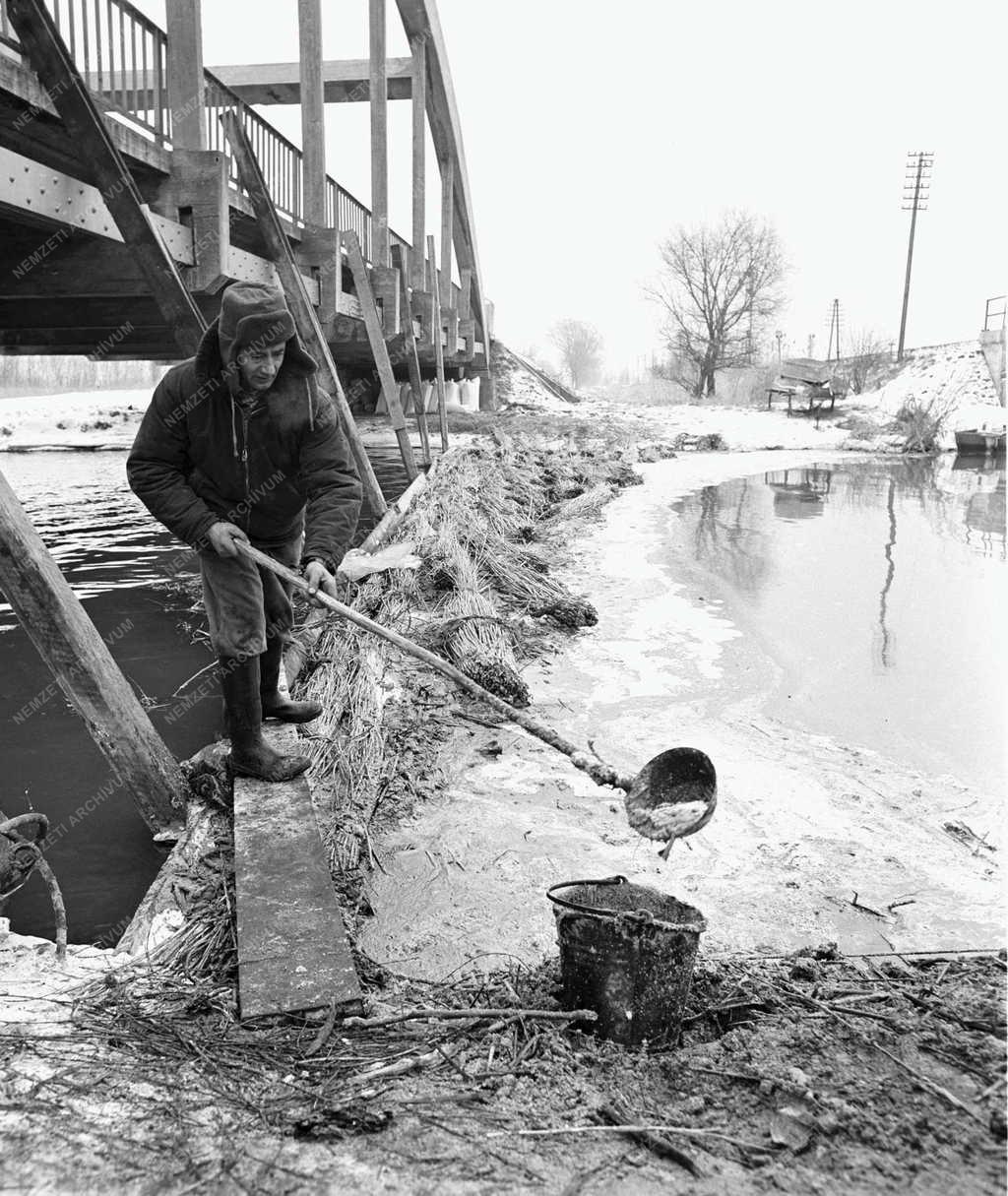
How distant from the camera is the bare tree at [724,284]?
160ft

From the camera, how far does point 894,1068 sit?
7.00 ft

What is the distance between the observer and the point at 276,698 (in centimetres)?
432

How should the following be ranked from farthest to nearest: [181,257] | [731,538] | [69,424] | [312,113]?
[69,424] < [312,113] < [731,538] < [181,257]

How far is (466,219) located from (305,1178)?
2363 centimetres

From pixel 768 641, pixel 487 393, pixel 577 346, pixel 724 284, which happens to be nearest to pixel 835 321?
pixel 577 346

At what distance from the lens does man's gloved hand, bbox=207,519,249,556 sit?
3555mm

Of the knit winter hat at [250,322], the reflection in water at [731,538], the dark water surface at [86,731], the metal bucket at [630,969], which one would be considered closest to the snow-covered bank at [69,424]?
the dark water surface at [86,731]

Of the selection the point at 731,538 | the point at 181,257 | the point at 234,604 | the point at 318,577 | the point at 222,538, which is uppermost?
the point at 181,257

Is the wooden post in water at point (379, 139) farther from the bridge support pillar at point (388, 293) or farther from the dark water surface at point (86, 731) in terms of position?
the dark water surface at point (86, 731)

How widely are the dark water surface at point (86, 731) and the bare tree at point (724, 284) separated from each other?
41912 millimetres

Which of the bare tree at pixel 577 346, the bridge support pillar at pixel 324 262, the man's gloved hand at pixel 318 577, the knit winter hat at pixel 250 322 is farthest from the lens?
the bare tree at pixel 577 346

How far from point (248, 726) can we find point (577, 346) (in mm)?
98569

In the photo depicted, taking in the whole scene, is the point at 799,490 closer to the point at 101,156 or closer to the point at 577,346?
the point at 101,156

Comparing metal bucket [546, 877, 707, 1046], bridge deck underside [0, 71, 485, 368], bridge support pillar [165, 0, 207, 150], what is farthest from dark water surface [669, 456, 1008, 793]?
bridge support pillar [165, 0, 207, 150]
